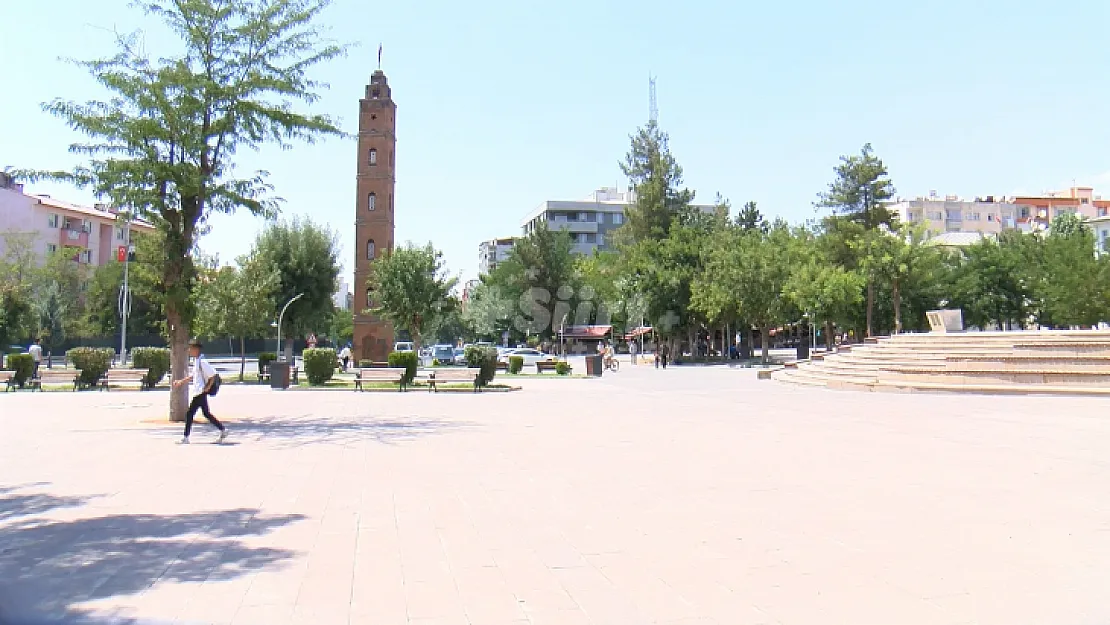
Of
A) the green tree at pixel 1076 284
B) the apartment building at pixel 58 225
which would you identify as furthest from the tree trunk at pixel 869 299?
the apartment building at pixel 58 225

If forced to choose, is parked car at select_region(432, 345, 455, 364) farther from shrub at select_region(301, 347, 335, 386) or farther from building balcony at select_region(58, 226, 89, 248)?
building balcony at select_region(58, 226, 89, 248)

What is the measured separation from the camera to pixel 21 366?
2409 centimetres

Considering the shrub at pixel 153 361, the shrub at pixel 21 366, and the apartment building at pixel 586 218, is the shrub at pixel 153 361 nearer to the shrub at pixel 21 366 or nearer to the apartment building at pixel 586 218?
the shrub at pixel 21 366

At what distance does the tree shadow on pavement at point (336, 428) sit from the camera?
39.7 ft

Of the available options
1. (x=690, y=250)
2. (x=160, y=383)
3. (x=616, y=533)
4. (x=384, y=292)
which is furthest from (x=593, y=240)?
(x=616, y=533)

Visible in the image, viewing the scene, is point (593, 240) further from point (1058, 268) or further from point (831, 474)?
point (831, 474)

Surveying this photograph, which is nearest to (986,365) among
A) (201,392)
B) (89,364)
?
(201,392)

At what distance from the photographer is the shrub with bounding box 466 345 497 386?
2461 cm

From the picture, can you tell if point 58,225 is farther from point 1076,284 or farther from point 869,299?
point 1076,284

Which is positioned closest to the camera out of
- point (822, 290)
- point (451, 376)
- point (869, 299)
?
point (451, 376)

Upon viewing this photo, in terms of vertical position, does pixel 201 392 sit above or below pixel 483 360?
below

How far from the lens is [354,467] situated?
9.38 meters

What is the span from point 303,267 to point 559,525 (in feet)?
162

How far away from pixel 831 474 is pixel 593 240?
97681 mm
